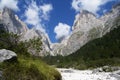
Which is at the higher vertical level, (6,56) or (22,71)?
(6,56)

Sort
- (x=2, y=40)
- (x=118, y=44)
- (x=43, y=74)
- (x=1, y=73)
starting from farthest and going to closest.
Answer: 1. (x=118, y=44)
2. (x=2, y=40)
3. (x=43, y=74)
4. (x=1, y=73)

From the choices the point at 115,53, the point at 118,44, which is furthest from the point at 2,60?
the point at 118,44

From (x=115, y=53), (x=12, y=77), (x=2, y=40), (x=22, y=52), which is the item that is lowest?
(x=12, y=77)

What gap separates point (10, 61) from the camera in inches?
609

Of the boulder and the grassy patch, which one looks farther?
the boulder

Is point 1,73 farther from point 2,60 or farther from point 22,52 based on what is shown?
point 22,52

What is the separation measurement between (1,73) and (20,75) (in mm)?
1143

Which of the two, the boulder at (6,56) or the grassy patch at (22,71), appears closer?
the grassy patch at (22,71)

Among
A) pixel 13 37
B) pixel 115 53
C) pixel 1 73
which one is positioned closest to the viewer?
pixel 1 73

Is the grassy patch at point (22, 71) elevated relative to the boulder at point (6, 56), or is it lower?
lower

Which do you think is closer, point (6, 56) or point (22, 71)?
point (22, 71)

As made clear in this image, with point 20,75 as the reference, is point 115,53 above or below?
above

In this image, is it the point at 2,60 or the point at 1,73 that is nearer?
the point at 1,73

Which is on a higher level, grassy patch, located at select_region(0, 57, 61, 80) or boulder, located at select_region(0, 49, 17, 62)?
boulder, located at select_region(0, 49, 17, 62)
